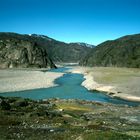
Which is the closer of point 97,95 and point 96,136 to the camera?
point 96,136

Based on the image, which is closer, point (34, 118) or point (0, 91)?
point (34, 118)

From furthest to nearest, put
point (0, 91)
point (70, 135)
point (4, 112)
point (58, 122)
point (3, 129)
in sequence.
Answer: point (0, 91)
point (4, 112)
point (58, 122)
point (3, 129)
point (70, 135)

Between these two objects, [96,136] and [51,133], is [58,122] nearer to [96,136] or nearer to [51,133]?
[51,133]

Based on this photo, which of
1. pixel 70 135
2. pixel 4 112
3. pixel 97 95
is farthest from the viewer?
pixel 97 95

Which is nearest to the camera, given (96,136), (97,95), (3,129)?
(96,136)

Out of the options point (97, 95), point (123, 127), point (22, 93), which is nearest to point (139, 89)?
point (97, 95)

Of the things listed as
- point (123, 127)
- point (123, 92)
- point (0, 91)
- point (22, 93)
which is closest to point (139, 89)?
point (123, 92)

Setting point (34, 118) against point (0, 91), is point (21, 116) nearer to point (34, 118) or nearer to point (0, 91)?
point (34, 118)

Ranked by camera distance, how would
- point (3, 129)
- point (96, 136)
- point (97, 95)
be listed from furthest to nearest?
point (97, 95)
point (3, 129)
point (96, 136)

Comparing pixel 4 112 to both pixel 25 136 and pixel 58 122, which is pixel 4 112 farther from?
pixel 25 136
